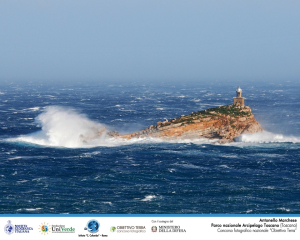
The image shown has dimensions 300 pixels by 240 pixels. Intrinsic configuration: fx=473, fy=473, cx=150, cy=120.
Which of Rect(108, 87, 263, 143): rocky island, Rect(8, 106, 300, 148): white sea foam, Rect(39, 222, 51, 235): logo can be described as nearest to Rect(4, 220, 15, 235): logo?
Rect(39, 222, 51, 235): logo

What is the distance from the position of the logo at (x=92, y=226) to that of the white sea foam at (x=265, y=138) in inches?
3217

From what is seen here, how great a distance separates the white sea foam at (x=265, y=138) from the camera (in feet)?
409

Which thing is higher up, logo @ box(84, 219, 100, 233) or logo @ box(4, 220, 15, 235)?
logo @ box(84, 219, 100, 233)

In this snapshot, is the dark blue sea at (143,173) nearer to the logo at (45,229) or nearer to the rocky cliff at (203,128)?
the rocky cliff at (203,128)

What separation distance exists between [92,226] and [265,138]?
88.1m

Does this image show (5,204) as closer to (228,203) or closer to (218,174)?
(228,203)

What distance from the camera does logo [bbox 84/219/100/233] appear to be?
1879 inches

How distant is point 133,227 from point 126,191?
100 feet

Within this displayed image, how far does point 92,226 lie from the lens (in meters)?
47.8

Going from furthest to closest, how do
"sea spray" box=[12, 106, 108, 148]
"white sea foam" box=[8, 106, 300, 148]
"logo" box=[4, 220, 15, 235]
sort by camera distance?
1. "sea spray" box=[12, 106, 108, 148]
2. "white sea foam" box=[8, 106, 300, 148]
3. "logo" box=[4, 220, 15, 235]

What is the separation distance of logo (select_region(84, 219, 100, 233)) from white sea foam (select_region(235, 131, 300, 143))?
81.7 meters

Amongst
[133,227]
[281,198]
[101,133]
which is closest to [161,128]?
[101,133]

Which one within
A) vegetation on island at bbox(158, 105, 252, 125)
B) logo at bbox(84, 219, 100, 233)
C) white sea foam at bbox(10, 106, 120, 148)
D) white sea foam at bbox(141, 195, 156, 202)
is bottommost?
white sea foam at bbox(141, 195, 156, 202)

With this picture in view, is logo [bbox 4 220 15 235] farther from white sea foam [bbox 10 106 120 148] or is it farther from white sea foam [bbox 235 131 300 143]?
white sea foam [bbox 235 131 300 143]
